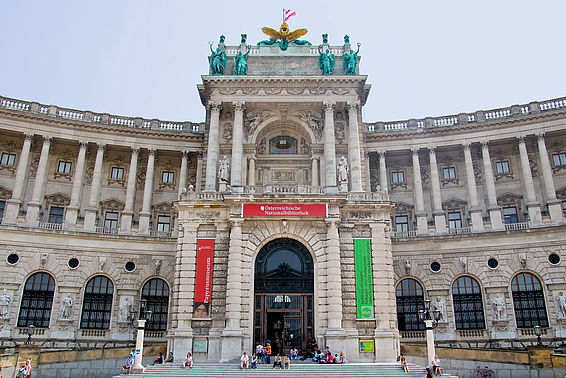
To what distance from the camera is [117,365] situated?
32281 millimetres

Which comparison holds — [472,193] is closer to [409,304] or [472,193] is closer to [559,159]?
[559,159]

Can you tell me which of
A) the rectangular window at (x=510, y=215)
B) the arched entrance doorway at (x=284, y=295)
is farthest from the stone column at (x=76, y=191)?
the rectangular window at (x=510, y=215)

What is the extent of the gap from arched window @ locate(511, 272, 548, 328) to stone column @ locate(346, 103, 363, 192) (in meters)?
15.0

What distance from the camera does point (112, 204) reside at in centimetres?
4516

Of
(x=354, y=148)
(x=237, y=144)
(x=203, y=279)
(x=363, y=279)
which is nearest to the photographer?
(x=203, y=279)

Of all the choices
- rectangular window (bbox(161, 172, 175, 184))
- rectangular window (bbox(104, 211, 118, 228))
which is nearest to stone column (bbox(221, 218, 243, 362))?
rectangular window (bbox(161, 172, 175, 184))

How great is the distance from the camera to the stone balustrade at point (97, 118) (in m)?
43.5

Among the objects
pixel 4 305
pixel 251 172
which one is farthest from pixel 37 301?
pixel 251 172

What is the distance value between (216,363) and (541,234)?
27.7 m

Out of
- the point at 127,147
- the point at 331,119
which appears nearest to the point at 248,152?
the point at 331,119

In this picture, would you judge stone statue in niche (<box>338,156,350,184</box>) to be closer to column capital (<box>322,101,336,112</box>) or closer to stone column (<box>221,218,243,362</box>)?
column capital (<box>322,101,336,112</box>)

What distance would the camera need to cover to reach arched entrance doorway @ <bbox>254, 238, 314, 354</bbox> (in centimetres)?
3238

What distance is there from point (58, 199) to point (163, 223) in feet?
31.2

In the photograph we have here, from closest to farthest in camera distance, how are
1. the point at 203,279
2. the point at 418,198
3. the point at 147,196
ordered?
the point at 203,279, the point at 418,198, the point at 147,196
